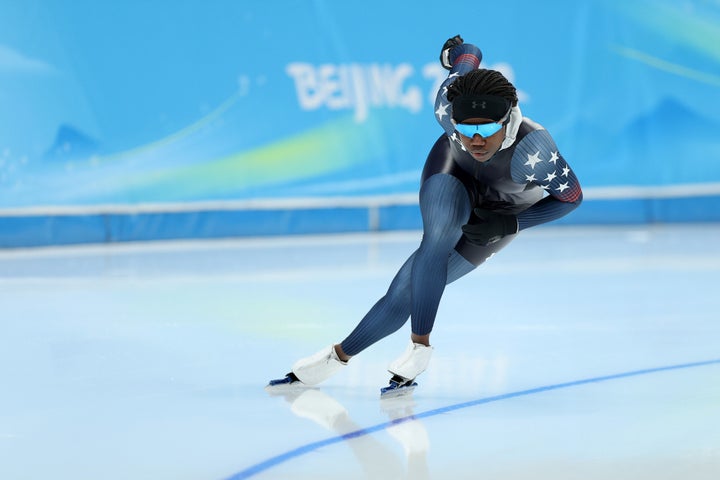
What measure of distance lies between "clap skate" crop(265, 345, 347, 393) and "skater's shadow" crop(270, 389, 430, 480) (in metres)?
0.05

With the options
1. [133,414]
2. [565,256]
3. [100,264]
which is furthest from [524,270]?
[133,414]

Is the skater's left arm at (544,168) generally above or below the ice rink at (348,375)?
above

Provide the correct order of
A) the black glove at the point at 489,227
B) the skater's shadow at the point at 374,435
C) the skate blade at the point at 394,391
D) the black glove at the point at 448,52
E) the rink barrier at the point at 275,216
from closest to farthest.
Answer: the skater's shadow at the point at 374,435 < the black glove at the point at 489,227 < the skate blade at the point at 394,391 < the black glove at the point at 448,52 < the rink barrier at the point at 275,216

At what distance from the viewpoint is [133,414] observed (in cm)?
379

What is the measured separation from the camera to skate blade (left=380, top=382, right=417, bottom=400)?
4.01m

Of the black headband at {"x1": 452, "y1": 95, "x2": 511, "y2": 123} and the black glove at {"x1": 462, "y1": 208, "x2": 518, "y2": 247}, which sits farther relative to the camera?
the black glove at {"x1": 462, "y1": 208, "x2": 518, "y2": 247}

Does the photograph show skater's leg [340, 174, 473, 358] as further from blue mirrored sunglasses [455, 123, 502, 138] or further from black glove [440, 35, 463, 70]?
black glove [440, 35, 463, 70]

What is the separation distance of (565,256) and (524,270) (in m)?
0.94

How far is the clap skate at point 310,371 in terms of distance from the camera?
13.7 ft

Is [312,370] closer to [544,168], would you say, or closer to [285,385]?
[285,385]

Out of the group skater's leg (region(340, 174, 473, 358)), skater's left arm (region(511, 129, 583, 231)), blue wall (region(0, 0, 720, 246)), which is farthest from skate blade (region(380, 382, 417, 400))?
blue wall (region(0, 0, 720, 246))

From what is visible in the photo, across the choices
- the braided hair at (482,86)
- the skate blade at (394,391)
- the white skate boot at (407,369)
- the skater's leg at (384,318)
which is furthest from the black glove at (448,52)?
the skate blade at (394,391)

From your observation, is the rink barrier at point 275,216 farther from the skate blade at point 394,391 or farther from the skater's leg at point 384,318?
A: the skate blade at point 394,391

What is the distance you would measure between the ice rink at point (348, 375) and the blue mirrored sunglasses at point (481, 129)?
84cm
